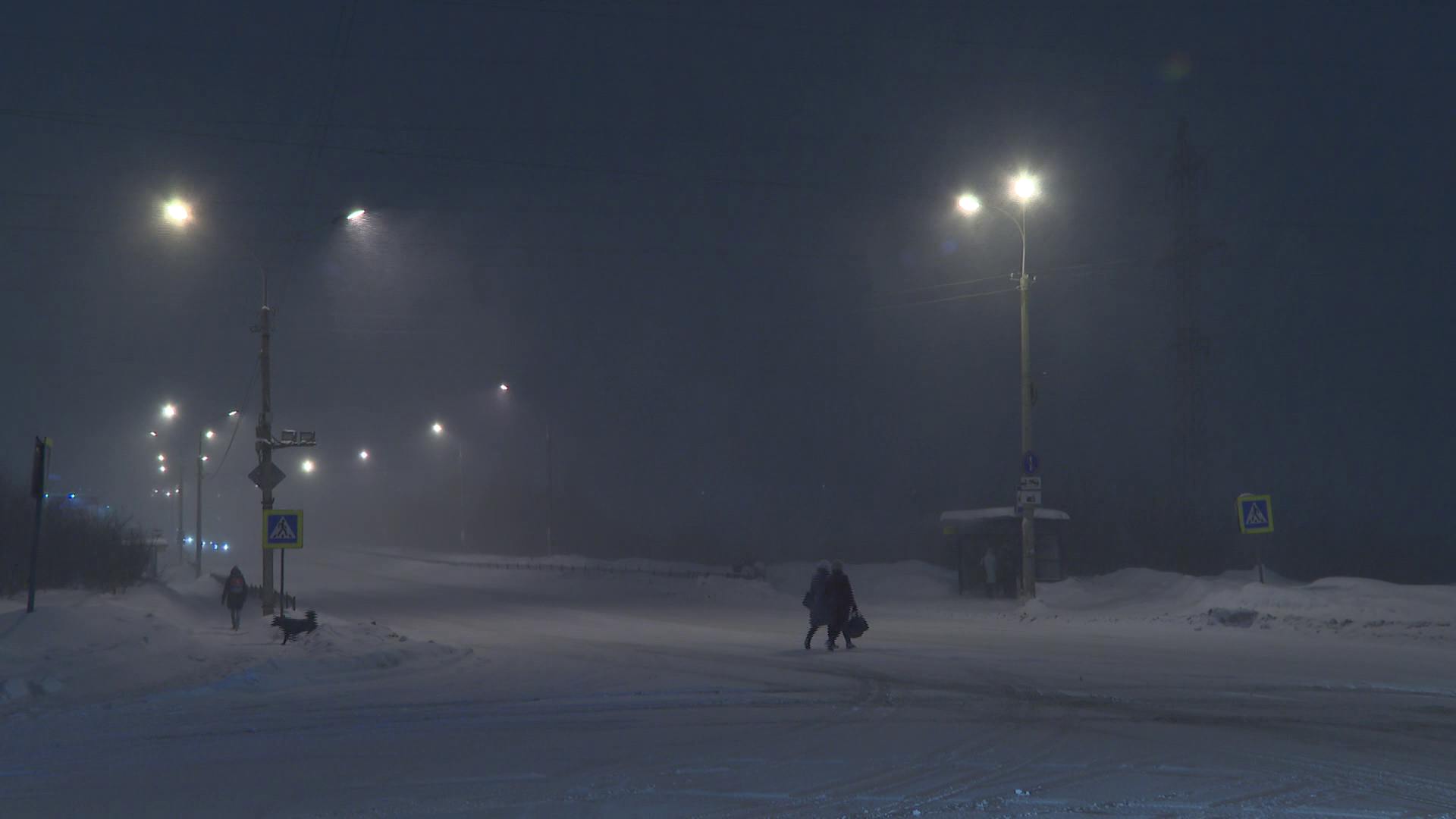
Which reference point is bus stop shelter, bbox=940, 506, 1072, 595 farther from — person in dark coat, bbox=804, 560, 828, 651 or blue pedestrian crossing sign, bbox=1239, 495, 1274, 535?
person in dark coat, bbox=804, 560, 828, 651

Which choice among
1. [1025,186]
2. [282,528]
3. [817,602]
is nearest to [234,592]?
[282,528]

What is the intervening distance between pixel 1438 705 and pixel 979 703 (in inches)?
164

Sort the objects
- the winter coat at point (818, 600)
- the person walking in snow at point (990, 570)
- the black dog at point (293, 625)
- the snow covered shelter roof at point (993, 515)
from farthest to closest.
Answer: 1. the person walking in snow at point (990, 570)
2. the snow covered shelter roof at point (993, 515)
3. the black dog at point (293, 625)
4. the winter coat at point (818, 600)

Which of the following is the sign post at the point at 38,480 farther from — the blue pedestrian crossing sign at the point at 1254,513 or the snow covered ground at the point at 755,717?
the blue pedestrian crossing sign at the point at 1254,513

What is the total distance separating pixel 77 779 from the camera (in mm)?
7621

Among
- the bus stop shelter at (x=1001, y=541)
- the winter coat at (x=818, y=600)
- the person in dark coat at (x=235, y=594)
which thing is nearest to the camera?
the winter coat at (x=818, y=600)

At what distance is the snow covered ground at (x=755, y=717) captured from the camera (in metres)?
6.76

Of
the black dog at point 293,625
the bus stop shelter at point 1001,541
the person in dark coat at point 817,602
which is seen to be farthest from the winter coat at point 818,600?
the bus stop shelter at point 1001,541

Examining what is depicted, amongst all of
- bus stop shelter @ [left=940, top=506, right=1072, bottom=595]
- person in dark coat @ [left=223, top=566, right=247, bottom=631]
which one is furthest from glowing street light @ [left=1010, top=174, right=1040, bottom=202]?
person in dark coat @ [left=223, top=566, right=247, bottom=631]

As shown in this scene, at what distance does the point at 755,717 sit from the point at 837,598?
21.7ft

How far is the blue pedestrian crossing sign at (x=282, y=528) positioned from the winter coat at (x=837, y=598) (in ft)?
37.1

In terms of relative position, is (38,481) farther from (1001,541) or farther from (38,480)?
(1001,541)

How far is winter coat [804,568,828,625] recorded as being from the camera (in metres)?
16.4

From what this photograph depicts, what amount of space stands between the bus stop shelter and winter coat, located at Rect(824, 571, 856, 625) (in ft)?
53.0
